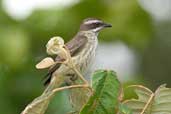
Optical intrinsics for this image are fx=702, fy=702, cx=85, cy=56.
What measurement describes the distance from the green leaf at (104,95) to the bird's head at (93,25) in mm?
3080

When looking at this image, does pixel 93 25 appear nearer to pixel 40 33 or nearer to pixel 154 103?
pixel 40 33

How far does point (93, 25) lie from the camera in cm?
617

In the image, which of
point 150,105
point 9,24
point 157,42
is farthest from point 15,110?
point 157,42

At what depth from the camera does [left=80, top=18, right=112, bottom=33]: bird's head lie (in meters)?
6.09

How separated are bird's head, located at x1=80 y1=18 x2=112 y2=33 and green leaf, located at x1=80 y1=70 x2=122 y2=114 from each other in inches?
121

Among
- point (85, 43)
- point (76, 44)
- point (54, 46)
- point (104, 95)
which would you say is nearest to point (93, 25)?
point (85, 43)

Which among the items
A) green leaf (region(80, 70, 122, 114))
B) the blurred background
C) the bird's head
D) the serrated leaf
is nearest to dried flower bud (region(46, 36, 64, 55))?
green leaf (region(80, 70, 122, 114))

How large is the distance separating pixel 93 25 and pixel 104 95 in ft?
10.7

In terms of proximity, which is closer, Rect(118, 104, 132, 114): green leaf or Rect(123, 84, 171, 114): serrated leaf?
Rect(118, 104, 132, 114): green leaf

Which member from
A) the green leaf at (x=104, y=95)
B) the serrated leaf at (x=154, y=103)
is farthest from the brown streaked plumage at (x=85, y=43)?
the green leaf at (x=104, y=95)

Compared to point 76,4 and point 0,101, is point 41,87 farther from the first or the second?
point 76,4

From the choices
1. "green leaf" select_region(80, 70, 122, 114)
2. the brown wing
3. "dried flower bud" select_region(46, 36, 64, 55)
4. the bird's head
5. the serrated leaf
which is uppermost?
the bird's head

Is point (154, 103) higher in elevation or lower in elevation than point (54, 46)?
lower

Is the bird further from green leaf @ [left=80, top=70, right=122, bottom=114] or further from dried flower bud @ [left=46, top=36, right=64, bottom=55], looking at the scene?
green leaf @ [left=80, top=70, right=122, bottom=114]
